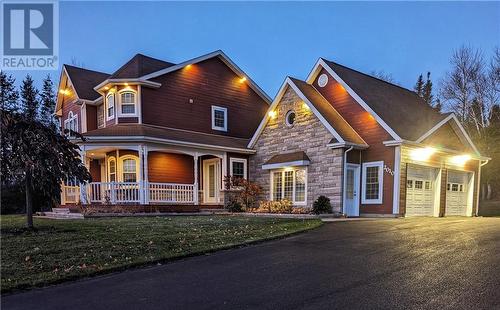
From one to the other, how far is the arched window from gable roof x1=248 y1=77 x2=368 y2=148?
657cm

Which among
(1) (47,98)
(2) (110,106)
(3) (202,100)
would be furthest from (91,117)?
(1) (47,98)

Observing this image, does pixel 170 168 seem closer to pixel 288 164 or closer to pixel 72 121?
pixel 288 164

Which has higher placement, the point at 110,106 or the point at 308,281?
the point at 110,106

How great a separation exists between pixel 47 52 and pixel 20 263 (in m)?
5.60

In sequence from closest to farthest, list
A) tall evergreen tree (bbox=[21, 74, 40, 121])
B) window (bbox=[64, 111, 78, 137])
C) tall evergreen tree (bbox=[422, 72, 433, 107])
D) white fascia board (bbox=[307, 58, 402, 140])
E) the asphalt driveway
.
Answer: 1. the asphalt driveway
2. white fascia board (bbox=[307, 58, 402, 140])
3. window (bbox=[64, 111, 78, 137])
4. tall evergreen tree (bbox=[21, 74, 40, 121])
5. tall evergreen tree (bbox=[422, 72, 433, 107])

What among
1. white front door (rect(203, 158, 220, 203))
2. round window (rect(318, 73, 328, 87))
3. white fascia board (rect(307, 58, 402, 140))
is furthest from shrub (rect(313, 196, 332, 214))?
round window (rect(318, 73, 328, 87))

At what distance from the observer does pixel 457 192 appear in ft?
60.1

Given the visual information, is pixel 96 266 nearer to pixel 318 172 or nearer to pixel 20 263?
pixel 20 263

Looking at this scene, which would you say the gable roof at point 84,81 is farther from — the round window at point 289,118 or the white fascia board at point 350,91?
the white fascia board at point 350,91

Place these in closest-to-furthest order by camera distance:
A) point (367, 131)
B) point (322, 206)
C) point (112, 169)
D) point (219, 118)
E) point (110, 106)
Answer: point (322, 206)
point (367, 131)
point (112, 169)
point (110, 106)
point (219, 118)

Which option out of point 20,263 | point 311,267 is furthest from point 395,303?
point 20,263

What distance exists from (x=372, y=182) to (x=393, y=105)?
4.57 metres

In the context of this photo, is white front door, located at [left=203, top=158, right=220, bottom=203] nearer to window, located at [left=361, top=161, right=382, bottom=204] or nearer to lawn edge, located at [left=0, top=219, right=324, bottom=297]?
window, located at [left=361, top=161, right=382, bottom=204]

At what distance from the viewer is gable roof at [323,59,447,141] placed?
15.4 metres
